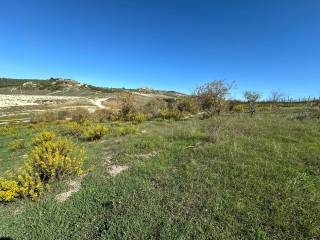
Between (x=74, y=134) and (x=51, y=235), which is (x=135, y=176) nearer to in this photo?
(x=51, y=235)

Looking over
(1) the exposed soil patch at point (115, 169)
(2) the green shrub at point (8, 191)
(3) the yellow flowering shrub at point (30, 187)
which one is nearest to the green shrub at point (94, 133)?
(1) the exposed soil patch at point (115, 169)

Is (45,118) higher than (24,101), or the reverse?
(24,101)

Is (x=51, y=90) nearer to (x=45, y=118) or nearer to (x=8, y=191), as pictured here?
(x=45, y=118)

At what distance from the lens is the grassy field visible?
11.6ft

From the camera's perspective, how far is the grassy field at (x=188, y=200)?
353 centimetres

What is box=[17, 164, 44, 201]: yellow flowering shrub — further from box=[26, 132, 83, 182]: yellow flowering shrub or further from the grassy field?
box=[26, 132, 83, 182]: yellow flowering shrub

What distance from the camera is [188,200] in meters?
4.33

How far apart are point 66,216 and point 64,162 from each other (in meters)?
2.25

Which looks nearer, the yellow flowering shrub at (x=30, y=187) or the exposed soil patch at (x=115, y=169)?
the yellow flowering shrub at (x=30, y=187)

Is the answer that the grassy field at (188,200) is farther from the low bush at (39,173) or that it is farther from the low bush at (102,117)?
the low bush at (102,117)

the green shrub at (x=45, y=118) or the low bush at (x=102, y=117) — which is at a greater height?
the low bush at (x=102, y=117)

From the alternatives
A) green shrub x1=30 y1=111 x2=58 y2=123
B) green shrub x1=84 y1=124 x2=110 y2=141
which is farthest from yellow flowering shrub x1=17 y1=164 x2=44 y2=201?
green shrub x1=30 y1=111 x2=58 y2=123

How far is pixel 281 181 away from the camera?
15.6 feet

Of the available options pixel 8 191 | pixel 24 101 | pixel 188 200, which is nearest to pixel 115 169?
pixel 8 191
